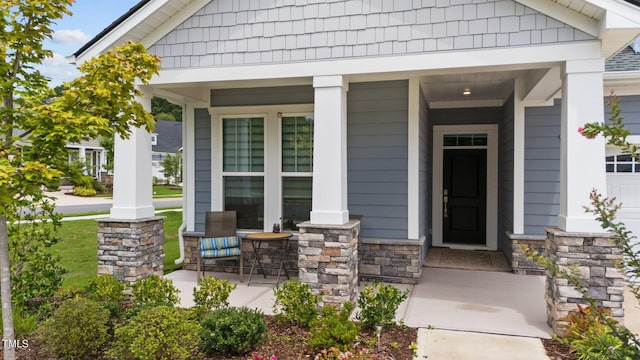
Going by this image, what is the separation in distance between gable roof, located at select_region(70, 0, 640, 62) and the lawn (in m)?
3.15

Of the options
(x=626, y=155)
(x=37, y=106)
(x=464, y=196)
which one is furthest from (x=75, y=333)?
(x=626, y=155)

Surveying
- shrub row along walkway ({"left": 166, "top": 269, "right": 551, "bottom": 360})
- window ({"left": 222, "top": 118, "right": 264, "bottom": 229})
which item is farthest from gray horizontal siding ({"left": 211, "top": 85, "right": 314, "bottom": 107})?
shrub row along walkway ({"left": 166, "top": 269, "right": 551, "bottom": 360})

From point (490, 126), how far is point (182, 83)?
18.7 feet

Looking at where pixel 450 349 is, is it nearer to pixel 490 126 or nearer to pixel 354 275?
pixel 354 275

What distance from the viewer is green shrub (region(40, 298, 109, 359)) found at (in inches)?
131

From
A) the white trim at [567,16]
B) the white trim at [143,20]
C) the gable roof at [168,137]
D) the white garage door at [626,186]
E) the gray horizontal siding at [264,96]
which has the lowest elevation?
the white garage door at [626,186]

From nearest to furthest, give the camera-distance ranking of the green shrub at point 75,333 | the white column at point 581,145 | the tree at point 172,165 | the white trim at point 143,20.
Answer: the green shrub at point 75,333 → the white column at point 581,145 → the white trim at point 143,20 → the tree at point 172,165

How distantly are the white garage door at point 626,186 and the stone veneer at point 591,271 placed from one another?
2914mm

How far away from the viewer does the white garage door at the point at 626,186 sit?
246 inches

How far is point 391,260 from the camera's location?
6.00 metres

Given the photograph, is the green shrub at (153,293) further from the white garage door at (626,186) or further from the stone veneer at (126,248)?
the white garage door at (626,186)

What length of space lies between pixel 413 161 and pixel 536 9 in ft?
8.02

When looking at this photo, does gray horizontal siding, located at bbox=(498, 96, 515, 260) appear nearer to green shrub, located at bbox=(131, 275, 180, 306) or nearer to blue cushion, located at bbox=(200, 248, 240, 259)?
blue cushion, located at bbox=(200, 248, 240, 259)

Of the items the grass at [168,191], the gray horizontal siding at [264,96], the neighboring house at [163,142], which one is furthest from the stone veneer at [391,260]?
the neighboring house at [163,142]
